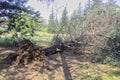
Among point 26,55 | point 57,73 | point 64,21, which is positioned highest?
point 64,21

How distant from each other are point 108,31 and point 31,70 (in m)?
5.27

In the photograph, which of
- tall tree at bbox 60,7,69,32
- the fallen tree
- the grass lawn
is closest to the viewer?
the grass lawn

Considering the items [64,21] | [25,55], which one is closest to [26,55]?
→ [25,55]

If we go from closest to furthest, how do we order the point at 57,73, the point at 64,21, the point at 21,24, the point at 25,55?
the point at 57,73, the point at 25,55, the point at 64,21, the point at 21,24

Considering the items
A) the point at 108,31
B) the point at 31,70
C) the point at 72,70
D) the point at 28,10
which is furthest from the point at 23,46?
the point at 28,10

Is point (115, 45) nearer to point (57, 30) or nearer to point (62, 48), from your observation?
point (62, 48)

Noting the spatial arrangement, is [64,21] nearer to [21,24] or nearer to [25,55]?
[21,24]

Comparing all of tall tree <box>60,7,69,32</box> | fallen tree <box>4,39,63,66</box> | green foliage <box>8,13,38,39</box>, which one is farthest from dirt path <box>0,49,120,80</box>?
green foliage <box>8,13,38,39</box>

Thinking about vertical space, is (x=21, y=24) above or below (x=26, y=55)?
above

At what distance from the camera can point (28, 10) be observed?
18.4m

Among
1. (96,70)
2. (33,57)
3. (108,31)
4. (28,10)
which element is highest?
(28,10)

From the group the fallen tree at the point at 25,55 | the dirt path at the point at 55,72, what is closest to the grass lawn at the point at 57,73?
the dirt path at the point at 55,72

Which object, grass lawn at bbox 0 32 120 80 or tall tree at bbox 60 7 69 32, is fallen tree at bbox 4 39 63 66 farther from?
tall tree at bbox 60 7 69 32

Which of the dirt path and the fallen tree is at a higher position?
the fallen tree
